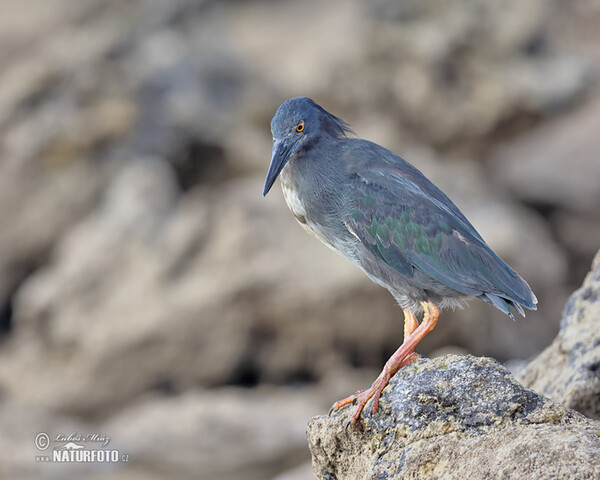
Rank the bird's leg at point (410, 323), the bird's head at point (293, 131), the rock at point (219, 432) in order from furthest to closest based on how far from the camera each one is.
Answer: the rock at point (219, 432), the bird's head at point (293, 131), the bird's leg at point (410, 323)

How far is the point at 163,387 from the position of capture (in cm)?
1173

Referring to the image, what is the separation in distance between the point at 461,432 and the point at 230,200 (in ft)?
28.8

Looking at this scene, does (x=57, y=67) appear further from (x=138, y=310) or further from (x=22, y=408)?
(x=22, y=408)

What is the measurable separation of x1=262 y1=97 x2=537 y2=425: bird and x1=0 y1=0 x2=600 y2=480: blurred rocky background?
6107mm

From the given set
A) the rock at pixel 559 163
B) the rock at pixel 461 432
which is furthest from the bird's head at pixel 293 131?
the rock at pixel 559 163

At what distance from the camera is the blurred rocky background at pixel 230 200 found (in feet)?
37.3

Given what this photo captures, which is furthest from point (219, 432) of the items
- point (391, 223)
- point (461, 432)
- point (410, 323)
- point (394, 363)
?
point (461, 432)

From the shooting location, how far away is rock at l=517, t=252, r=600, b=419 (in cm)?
472

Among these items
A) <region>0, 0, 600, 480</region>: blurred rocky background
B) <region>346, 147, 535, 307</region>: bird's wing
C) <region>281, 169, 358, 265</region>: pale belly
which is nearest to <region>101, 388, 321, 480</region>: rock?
<region>0, 0, 600, 480</region>: blurred rocky background

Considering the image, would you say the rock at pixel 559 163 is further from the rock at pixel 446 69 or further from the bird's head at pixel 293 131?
the bird's head at pixel 293 131

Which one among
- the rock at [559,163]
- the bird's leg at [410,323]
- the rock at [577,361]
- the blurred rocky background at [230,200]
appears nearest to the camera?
the rock at [577,361]

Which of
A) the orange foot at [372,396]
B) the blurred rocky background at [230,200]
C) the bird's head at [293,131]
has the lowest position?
the orange foot at [372,396]

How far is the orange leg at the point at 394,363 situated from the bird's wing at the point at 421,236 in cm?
24

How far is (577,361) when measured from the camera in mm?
4977
